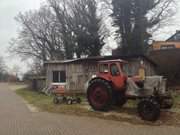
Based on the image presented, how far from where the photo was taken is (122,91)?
1252 cm

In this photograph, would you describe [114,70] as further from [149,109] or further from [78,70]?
[78,70]

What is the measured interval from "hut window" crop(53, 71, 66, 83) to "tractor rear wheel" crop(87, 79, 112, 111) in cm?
1002

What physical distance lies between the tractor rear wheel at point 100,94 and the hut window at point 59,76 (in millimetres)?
10020

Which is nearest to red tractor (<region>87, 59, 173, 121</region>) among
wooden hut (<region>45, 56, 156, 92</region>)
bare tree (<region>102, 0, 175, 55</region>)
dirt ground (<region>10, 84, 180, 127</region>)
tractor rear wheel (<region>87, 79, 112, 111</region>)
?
tractor rear wheel (<region>87, 79, 112, 111</region>)

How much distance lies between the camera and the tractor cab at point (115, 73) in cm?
1227

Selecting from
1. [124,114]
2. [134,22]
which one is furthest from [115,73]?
[134,22]

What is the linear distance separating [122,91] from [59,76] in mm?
11735

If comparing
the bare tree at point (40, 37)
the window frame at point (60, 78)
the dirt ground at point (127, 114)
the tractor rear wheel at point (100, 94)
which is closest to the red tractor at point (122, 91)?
the tractor rear wheel at point (100, 94)

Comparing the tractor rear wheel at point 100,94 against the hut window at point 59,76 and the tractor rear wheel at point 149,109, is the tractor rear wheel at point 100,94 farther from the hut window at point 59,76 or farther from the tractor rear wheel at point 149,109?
the hut window at point 59,76

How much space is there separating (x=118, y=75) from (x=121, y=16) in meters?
17.9

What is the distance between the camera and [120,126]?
9742mm

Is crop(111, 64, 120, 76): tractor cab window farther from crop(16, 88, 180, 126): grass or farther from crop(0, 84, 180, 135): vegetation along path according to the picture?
crop(0, 84, 180, 135): vegetation along path

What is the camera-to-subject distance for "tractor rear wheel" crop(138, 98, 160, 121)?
33.8 ft

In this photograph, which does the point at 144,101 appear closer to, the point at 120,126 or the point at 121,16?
the point at 120,126
